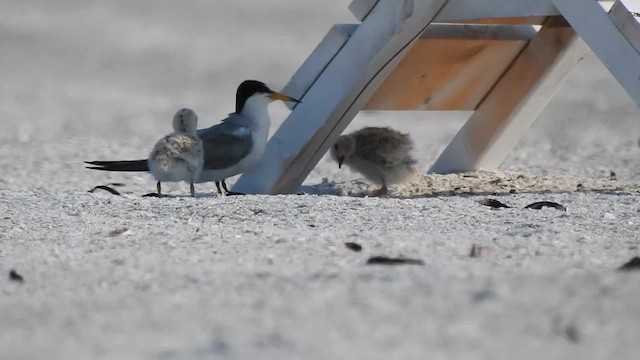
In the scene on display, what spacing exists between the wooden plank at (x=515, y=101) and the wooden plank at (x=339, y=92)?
1184mm

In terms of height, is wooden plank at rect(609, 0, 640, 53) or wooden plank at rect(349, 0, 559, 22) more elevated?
wooden plank at rect(609, 0, 640, 53)

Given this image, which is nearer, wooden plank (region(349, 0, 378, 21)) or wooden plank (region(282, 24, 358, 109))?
wooden plank (region(349, 0, 378, 21))

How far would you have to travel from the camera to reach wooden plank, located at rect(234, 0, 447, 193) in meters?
7.88

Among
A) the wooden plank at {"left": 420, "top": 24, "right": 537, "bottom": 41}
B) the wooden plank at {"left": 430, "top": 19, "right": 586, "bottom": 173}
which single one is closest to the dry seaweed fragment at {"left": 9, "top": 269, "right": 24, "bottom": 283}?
the wooden plank at {"left": 420, "top": 24, "right": 537, "bottom": 41}

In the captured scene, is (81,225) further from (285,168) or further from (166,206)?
(285,168)

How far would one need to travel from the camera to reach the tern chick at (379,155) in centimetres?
869

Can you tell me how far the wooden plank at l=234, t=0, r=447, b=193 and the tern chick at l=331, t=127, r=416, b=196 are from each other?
16.7 inches

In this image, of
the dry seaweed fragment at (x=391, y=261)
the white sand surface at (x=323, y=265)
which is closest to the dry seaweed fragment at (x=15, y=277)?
the white sand surface at (x=323, y=265)

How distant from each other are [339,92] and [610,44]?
63.5 inches

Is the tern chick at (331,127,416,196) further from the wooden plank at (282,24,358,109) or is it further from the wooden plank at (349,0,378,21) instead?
the wooden plank at (349,0,378,21)

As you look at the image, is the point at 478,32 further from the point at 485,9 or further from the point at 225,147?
the point at 225,147

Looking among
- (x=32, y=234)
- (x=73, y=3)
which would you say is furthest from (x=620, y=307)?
(x=73, y=3)

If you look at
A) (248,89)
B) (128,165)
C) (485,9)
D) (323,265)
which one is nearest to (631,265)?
(323,265)

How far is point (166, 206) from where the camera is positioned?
23.5 feet
